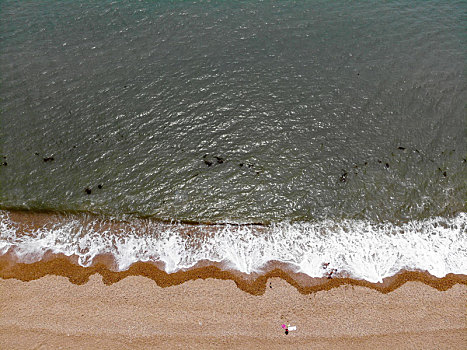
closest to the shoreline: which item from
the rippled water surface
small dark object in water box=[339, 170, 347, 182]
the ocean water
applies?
the ocean water

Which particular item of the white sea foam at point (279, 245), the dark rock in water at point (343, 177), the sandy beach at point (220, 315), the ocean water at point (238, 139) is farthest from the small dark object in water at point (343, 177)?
the sandy beach at point (220, 315)

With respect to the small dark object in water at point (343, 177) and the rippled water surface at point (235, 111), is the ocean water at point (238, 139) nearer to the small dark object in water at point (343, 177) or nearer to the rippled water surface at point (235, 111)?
the rippled water surface at point (235, 111)

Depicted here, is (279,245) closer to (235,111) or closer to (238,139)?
(238,139)

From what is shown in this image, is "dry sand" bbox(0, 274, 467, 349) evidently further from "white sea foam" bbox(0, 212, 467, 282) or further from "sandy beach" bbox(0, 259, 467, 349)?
"white sea foam" bbox(0, 212, 467, 282)

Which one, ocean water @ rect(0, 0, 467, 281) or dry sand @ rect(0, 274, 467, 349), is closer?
dry sand @ rect(0, 274, 467, 349)

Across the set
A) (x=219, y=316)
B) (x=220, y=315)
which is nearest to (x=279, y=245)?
(x=220, y=315)

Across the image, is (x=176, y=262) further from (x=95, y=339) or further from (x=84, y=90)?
(x=84, y=90)
